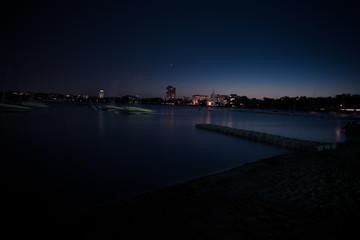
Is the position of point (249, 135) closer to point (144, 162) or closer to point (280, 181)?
point (144, 162)

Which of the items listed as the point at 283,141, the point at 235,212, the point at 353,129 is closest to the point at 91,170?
the point at 235,212

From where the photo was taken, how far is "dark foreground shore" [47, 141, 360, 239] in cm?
481

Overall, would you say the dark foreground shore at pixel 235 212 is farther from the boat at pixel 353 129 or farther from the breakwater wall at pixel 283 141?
the boat at pixel 353 129

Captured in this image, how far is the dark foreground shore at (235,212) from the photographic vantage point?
4.81m

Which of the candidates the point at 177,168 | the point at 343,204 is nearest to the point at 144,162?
the point at 177,168

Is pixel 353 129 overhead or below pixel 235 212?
overhead

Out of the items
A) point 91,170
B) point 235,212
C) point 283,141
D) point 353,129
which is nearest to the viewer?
point 235,212

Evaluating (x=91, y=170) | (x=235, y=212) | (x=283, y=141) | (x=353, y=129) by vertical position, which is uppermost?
(x=353, y=129)

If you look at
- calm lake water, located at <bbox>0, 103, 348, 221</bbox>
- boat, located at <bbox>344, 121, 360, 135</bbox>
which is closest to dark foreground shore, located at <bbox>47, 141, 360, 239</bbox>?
calm lake water, located at <bbox>0, 103, 348, 221</bbox>

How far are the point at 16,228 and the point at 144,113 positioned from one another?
7440 centimetres

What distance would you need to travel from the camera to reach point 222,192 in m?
7.39

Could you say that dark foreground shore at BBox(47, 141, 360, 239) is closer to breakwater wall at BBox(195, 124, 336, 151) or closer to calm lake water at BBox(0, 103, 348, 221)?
calm lake water at BBox(0, 103, 348, 221)

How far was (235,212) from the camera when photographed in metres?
5.76

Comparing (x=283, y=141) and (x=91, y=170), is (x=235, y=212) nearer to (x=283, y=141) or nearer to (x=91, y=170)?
(x=91, y=170)
